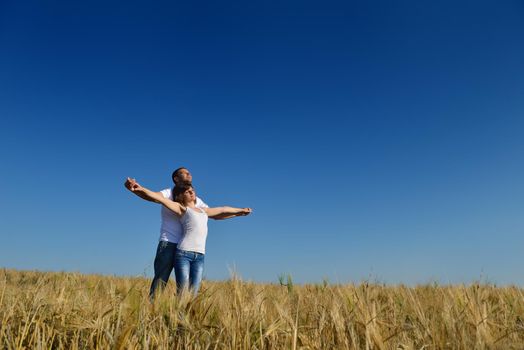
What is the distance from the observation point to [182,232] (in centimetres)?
500

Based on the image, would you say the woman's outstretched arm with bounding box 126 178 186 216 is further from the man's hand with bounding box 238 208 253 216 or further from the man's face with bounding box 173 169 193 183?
the man's hand with bounding box 238 208 253 216

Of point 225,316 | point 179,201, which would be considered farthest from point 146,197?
point 225,316

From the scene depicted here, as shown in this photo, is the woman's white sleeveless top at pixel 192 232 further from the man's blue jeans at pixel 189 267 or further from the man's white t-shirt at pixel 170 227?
the man's white t-shirt at pixel 170 227

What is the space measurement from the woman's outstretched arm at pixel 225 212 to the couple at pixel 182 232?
0.01 metres

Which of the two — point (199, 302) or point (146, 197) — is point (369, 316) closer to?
point (199, 302)

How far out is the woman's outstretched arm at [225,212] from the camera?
5187 mm

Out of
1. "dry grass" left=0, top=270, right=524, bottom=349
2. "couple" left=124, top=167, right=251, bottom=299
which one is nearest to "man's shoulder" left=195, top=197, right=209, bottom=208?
"couple" left=124, top=167, right=251, bottom=299

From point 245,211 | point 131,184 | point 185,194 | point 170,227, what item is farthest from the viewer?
point 245,211

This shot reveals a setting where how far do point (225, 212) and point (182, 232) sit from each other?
0.63 m

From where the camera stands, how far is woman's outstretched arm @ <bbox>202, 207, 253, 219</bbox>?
519 cm

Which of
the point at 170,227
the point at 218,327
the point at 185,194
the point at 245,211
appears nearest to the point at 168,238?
the point at 170,227

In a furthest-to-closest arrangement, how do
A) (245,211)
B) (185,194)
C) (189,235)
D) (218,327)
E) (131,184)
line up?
(245,211)
(185,194)
(189,235)
(131,184)
(218,327)

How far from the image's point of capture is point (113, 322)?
265cm

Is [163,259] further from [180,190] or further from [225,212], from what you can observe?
[225,212]
